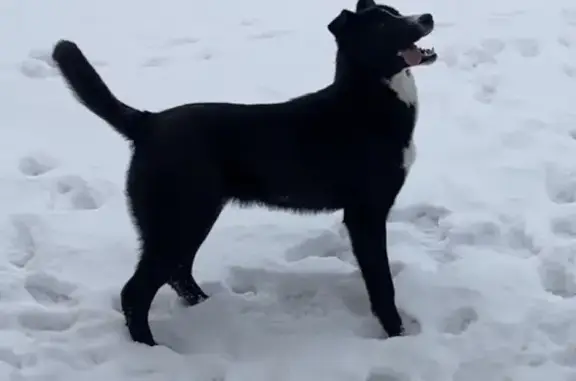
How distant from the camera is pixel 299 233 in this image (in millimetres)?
3865

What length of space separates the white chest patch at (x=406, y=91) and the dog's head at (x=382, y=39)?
36 mm

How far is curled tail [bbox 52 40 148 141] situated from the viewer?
3.04m

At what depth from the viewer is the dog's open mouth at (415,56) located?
307cm

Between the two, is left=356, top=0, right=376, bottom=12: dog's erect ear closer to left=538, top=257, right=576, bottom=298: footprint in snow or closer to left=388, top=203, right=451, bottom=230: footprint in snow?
left=388, top=203, right=451, bottom=230: footprint in snow

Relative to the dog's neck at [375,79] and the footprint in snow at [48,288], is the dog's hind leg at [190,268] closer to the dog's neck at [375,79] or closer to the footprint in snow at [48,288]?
the footprint in snow at [48,288]

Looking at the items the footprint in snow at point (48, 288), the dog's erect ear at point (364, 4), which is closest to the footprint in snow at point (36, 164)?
the footprint in snow at point (48, 288)

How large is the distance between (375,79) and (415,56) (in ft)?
0.54

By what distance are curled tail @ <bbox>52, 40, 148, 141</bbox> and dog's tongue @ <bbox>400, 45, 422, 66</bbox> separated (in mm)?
982

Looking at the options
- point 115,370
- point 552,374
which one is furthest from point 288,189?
point 552,374

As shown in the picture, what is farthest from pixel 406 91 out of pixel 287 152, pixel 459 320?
pixel 459 320

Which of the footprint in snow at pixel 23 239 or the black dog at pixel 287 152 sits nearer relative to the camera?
the black dog at pixel 287 152

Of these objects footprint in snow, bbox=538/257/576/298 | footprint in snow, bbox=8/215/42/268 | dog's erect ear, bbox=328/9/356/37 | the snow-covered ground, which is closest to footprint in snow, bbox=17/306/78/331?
the snow-covered ground

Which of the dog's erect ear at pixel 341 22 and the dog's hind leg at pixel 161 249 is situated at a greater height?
the dog's erect ear at pixel 341 22

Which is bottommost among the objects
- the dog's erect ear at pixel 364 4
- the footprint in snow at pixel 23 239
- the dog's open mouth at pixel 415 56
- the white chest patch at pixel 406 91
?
the footprint in snow at pixel 23 239
